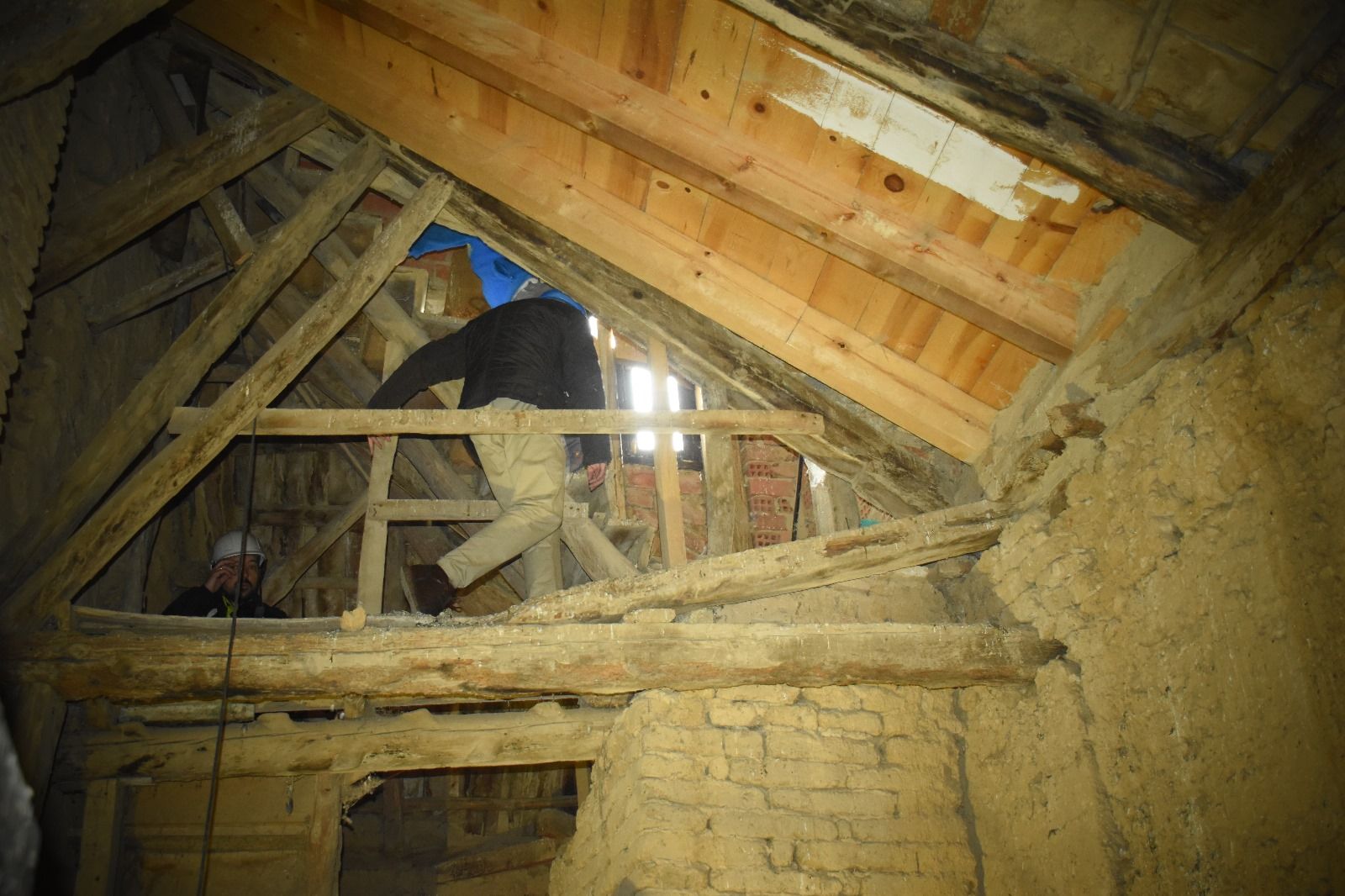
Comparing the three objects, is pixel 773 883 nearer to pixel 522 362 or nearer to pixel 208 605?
pixel 522 362

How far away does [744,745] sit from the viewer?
261cm

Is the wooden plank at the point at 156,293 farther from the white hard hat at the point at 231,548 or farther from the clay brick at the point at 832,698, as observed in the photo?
the clay brick at the point at 832,698

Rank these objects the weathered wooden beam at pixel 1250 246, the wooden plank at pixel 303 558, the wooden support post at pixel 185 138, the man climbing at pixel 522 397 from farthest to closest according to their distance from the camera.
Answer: the wooden plank at pixel 303 558
the wooden support post at pixel 185 138
the man climbing at pixel 522 397
the weathered wooden beam at pixel 1250 246

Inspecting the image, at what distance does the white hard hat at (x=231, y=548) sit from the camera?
4293mm

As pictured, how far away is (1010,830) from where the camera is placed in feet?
8.39

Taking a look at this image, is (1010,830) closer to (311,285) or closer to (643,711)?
(643,711)

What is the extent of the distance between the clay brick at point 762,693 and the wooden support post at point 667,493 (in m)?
0.55

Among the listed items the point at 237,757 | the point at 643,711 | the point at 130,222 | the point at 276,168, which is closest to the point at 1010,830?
the point at 643,711

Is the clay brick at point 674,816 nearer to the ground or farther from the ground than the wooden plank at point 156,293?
nearer to the ground

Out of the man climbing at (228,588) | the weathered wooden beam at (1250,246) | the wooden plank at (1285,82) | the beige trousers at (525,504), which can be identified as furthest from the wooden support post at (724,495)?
the man climbing at (228,588)

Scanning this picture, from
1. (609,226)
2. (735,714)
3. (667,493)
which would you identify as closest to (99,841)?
(735,714)

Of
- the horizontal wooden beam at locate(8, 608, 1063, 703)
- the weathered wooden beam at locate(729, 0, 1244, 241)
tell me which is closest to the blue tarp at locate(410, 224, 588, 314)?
the horizontal wooden beam at locate(8, 608, 1063, 703)

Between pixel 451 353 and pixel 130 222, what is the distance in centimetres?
139

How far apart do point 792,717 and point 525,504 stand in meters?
1.42
